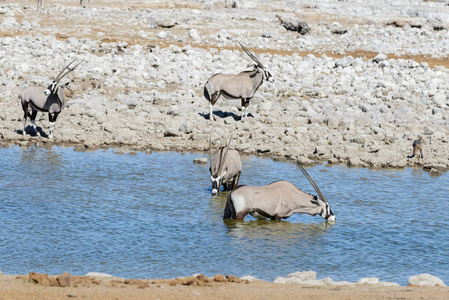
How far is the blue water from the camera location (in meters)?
11.5

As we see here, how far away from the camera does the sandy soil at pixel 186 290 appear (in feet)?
27.2

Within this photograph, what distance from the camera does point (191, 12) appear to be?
51.1m

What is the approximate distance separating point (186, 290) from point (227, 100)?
19.1 metres

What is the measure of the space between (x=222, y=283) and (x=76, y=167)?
10800 millimetres

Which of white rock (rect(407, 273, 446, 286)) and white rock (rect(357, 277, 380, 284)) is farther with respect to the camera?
white rock (rect(357, 277, 380, 284))

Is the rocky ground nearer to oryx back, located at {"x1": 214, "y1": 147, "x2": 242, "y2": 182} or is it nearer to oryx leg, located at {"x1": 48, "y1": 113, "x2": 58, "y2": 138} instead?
oryx leg, located at {"x1": 48, "y1": 113, "x2": 58, "y2": 138}

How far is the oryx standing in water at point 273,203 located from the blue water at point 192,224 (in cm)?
26

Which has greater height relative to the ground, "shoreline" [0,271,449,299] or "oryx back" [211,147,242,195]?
"oryx back" [211,147,242,195]

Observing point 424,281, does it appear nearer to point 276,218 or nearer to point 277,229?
point 277,229

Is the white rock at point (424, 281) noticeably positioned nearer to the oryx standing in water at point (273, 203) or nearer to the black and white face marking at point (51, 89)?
the oryx standing in water at point (273, 203)

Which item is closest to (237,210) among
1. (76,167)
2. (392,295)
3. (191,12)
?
(392,295)

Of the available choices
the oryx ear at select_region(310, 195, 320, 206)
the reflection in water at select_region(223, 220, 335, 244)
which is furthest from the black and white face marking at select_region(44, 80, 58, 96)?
the oryx ear at select_region(310, 195, 320, 206)

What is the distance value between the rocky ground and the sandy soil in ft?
37.4

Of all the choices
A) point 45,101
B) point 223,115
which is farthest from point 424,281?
point 223,115
